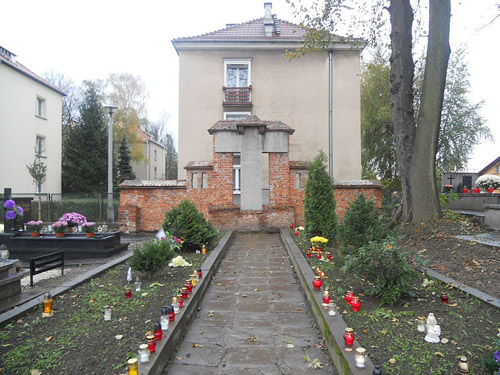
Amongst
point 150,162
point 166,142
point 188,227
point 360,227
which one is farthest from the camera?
point 166,142

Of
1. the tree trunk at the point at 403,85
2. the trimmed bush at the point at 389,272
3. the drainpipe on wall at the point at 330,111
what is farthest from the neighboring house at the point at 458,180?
the trimmed bush at the point at 389,272

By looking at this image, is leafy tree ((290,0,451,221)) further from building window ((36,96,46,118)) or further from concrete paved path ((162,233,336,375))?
building window ((36,96,46,118))

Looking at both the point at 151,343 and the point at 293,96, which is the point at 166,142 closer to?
the point at 293,96

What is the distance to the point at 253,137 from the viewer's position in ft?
36.4

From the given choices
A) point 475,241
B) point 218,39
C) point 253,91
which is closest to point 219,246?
point 475,241

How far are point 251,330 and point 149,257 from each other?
214 centimetres

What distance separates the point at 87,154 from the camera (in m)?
26.1

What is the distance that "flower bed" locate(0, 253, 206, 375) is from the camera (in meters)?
2.73

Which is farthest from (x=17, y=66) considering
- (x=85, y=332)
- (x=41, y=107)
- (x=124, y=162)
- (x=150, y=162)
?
(x=85, y=332)

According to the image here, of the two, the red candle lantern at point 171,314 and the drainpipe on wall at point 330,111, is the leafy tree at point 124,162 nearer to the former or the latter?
the drainpipe on wall at point 330,111

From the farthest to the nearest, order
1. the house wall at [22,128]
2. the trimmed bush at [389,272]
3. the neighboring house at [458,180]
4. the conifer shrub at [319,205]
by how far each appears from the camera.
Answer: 1. the house wall at [22,128]
2. the neighboring house at [458,180]
3. the conifer shrub at [319,205]
4. the trimmed bush at [389,272]

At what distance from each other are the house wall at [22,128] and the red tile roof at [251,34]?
1040 cm

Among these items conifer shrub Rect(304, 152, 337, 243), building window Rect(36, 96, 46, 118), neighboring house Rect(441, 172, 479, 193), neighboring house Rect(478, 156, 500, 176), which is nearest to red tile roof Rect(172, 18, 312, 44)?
neighboring house Rect(441, 172, 479, 193)

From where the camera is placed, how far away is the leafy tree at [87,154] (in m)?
25.9
